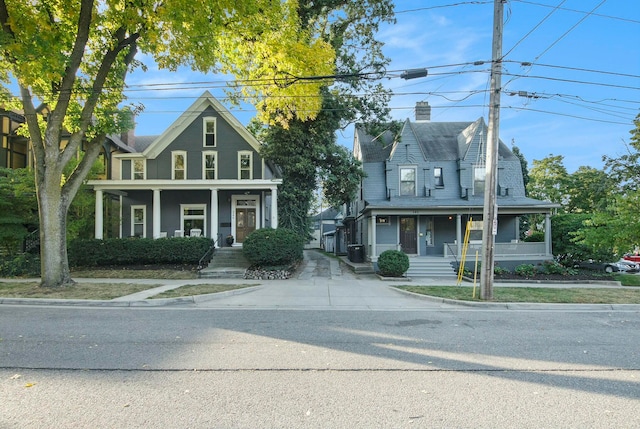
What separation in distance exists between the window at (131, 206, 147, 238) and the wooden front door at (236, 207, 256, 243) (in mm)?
5376

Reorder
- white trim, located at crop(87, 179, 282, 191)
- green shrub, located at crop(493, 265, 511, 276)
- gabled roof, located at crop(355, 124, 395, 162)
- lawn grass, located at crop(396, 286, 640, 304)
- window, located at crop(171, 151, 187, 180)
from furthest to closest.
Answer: gabled roof, located at crop(355, 124, 395, 162), window, located at crop(171, 151, 187, 180), white trim, located at crop(87, 179, 282, 191), green shrub, located at crop(493, 265, 511, 276), lawn grass, located at crop(396, 286, 640, 304)

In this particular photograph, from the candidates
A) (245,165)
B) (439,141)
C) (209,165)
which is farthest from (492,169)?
(209,165)

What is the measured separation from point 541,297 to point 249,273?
1055 centimetres

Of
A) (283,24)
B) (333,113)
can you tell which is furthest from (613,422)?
(333,113)

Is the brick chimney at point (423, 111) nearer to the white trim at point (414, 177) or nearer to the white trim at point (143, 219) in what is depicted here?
the white trim at point (414, 177)

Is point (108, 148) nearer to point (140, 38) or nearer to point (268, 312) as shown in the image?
point (140, 38)

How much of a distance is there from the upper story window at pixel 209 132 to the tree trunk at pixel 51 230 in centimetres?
994

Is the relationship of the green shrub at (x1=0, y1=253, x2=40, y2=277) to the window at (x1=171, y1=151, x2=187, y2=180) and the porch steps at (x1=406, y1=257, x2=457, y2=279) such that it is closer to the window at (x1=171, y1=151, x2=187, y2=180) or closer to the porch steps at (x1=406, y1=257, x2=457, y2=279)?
the window at (x1=171, y1=151, x2=187, y2=180)

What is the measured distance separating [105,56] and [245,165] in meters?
9.57

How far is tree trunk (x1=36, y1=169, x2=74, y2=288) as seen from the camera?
39.1 feet

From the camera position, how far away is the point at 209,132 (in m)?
21.6

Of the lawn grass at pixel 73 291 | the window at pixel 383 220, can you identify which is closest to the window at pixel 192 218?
the lawn grass at pixel 73 291

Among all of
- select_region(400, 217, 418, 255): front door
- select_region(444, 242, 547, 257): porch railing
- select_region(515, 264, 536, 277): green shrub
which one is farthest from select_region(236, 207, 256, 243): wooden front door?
select_region(515, 264, 536, 277): green shrub

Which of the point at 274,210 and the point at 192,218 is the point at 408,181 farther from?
the point at 192,218
